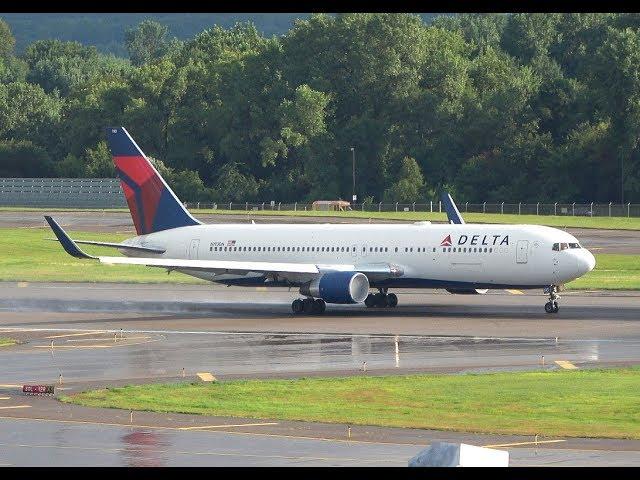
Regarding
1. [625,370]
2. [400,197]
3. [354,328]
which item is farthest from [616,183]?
[625,370]

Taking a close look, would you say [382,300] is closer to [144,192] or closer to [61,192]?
[144,192]

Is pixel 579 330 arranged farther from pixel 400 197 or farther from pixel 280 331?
pixel 400 197

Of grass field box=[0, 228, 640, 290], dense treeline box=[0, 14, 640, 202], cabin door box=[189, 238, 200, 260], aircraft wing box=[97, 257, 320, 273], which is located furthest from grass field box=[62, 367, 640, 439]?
dense treeline box=[0, 14, 640, 202]

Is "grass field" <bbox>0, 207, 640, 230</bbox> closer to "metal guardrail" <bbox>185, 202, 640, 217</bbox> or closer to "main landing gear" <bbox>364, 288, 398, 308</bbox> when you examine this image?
"metal guardrail" <bbox>185, 202, 640, 217</bbox>

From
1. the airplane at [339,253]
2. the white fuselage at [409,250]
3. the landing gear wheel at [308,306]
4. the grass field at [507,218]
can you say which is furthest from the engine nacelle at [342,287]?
the grass field at [507,218]

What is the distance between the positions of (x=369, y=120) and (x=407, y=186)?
488 inches

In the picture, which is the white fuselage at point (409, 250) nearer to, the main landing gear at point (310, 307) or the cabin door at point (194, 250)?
the cabin door at point (194, 250)

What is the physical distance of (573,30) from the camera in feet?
650

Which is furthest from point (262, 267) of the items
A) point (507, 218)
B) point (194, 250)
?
point (507, 218)

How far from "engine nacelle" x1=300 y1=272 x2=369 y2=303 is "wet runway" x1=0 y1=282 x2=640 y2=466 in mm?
834

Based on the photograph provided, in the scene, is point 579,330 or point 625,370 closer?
point 625,370

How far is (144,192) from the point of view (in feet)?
212

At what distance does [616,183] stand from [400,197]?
2479cm

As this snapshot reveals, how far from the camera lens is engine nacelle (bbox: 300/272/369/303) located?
55688 millimetres
